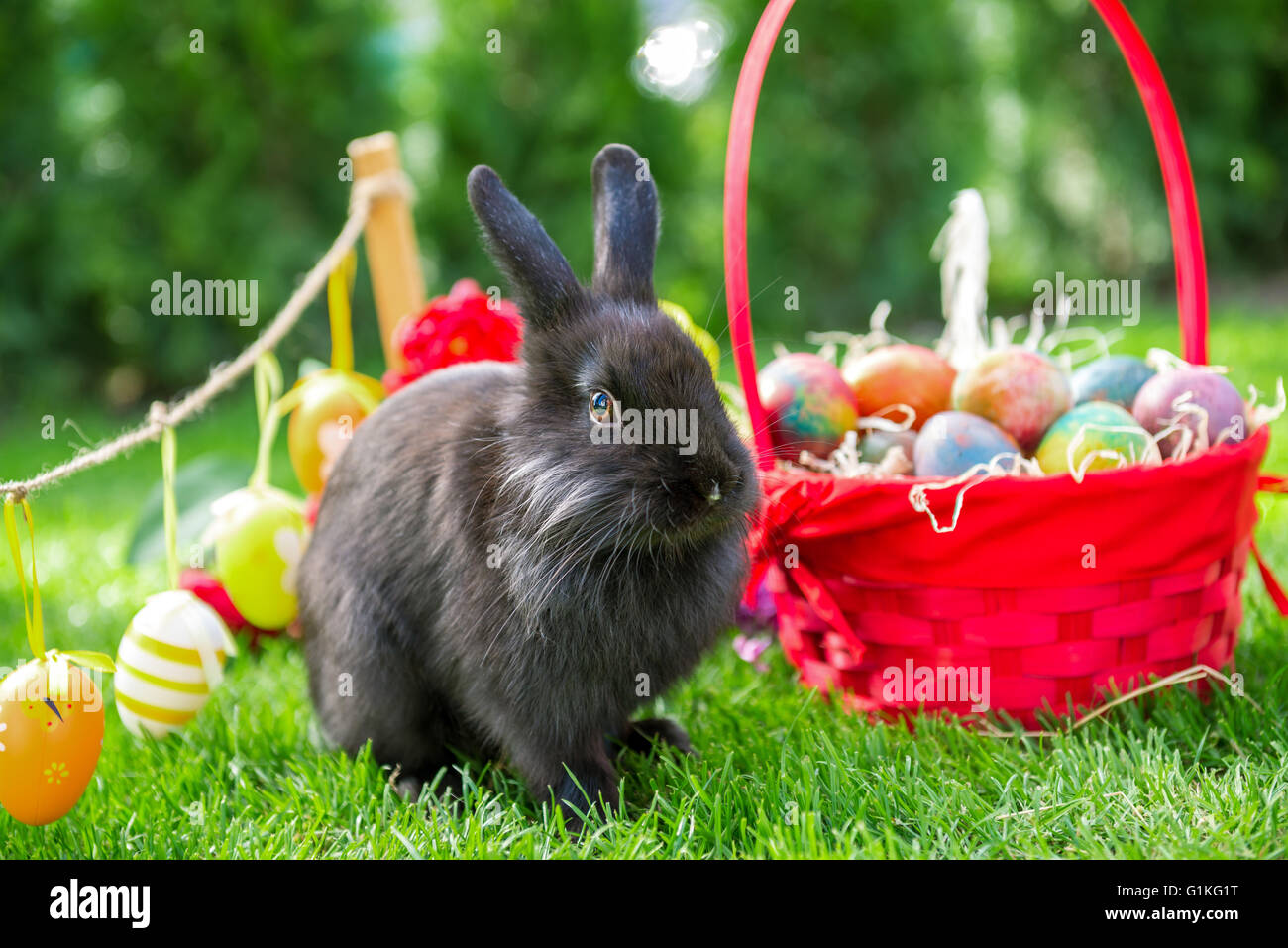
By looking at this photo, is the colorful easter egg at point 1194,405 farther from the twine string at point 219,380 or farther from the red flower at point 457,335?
the twine string at point 219,380

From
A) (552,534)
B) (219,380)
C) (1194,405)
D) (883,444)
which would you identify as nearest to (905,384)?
(883,444)

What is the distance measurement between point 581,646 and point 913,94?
6619 millimetres

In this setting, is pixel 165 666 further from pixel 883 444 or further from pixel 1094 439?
pixel 1094 439

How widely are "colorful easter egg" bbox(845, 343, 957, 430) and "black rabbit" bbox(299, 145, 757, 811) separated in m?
0.72

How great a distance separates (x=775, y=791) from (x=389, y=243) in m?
2.29

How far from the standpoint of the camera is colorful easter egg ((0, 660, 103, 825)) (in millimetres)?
1886

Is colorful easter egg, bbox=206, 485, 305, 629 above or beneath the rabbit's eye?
beneath

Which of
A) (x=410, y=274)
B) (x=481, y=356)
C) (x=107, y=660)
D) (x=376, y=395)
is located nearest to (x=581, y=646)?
(x=107, y=660)

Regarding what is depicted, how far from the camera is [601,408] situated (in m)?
1.90

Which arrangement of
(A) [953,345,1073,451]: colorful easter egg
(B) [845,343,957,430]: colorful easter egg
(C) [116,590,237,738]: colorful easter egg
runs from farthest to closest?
1. (B) [845,343,957,430]: colorful easter egg
2. (A) [953,345,1073,451]: colorful easter egg
3. (C) [116,590,237,738]: colorful easter egg

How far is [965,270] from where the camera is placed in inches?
117

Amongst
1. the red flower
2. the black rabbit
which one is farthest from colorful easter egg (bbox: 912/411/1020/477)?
the red flower

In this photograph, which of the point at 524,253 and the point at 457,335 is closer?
the point at 524,253

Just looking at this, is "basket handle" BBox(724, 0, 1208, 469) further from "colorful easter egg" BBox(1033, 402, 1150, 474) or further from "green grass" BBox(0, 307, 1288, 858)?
"green grass" BBox(0, 307, 1288, 858)
